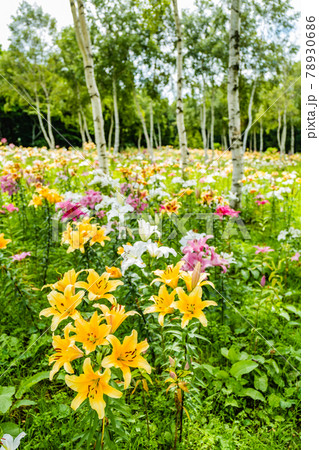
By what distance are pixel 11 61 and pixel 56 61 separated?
2.35 meters

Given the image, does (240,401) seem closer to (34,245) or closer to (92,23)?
(34,245)

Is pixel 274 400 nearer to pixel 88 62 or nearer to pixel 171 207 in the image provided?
pixel 171 207

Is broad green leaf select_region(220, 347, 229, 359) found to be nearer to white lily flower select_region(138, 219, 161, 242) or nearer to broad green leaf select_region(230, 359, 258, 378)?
broad green leaf select_region(230, 359, 258, 378)

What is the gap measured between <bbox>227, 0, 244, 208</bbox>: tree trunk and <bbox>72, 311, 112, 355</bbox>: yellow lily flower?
341cm

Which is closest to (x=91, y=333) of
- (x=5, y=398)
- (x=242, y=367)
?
(x=5, y=398)

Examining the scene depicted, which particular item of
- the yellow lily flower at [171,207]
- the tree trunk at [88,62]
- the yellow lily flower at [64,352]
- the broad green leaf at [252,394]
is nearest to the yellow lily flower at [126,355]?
the yellow lily flower at [64,352]

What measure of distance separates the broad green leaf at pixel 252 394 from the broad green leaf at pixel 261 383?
0.05m

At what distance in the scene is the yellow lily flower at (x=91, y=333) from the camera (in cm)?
103

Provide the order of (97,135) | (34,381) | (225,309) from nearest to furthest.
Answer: (34,381) < (225,309) < (97,135)

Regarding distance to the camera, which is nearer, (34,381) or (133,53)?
(34,381)

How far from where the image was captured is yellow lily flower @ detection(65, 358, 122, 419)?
96 cm

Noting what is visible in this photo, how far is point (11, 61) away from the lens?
15.4 meters
